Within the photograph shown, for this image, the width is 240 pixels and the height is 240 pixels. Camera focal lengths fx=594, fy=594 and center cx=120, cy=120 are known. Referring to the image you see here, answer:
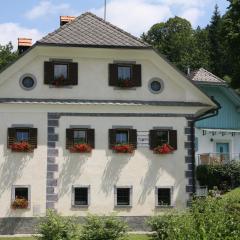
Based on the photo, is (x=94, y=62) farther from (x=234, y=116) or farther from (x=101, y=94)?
(x=234, y=116)

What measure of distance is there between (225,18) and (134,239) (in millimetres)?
11756

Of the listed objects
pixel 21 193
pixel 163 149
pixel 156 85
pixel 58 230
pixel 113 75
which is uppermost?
pixel 113 75

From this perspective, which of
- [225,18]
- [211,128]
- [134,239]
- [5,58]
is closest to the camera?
[134,239]

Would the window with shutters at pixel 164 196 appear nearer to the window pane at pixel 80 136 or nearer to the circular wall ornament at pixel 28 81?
the window pane at pixel 80 136

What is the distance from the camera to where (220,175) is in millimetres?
33156

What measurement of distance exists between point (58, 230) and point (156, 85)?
9.22 meters

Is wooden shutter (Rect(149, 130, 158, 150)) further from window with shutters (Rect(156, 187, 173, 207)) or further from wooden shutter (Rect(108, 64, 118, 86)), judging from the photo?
wooden shutter (Rect(108, 64, 118, 86))

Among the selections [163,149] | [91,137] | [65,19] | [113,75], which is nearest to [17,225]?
[91,137]

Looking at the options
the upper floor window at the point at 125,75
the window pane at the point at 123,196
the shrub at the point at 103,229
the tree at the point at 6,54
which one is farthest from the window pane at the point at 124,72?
the tree at the point at 6,54

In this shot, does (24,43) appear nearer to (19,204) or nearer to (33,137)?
(33,137)

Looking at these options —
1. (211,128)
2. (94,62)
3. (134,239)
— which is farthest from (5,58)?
(134,239)

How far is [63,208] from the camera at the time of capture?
998 inches

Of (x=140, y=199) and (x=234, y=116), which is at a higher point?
(x=234, y=116)

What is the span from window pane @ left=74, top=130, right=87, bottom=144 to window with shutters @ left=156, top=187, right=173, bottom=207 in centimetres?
395
